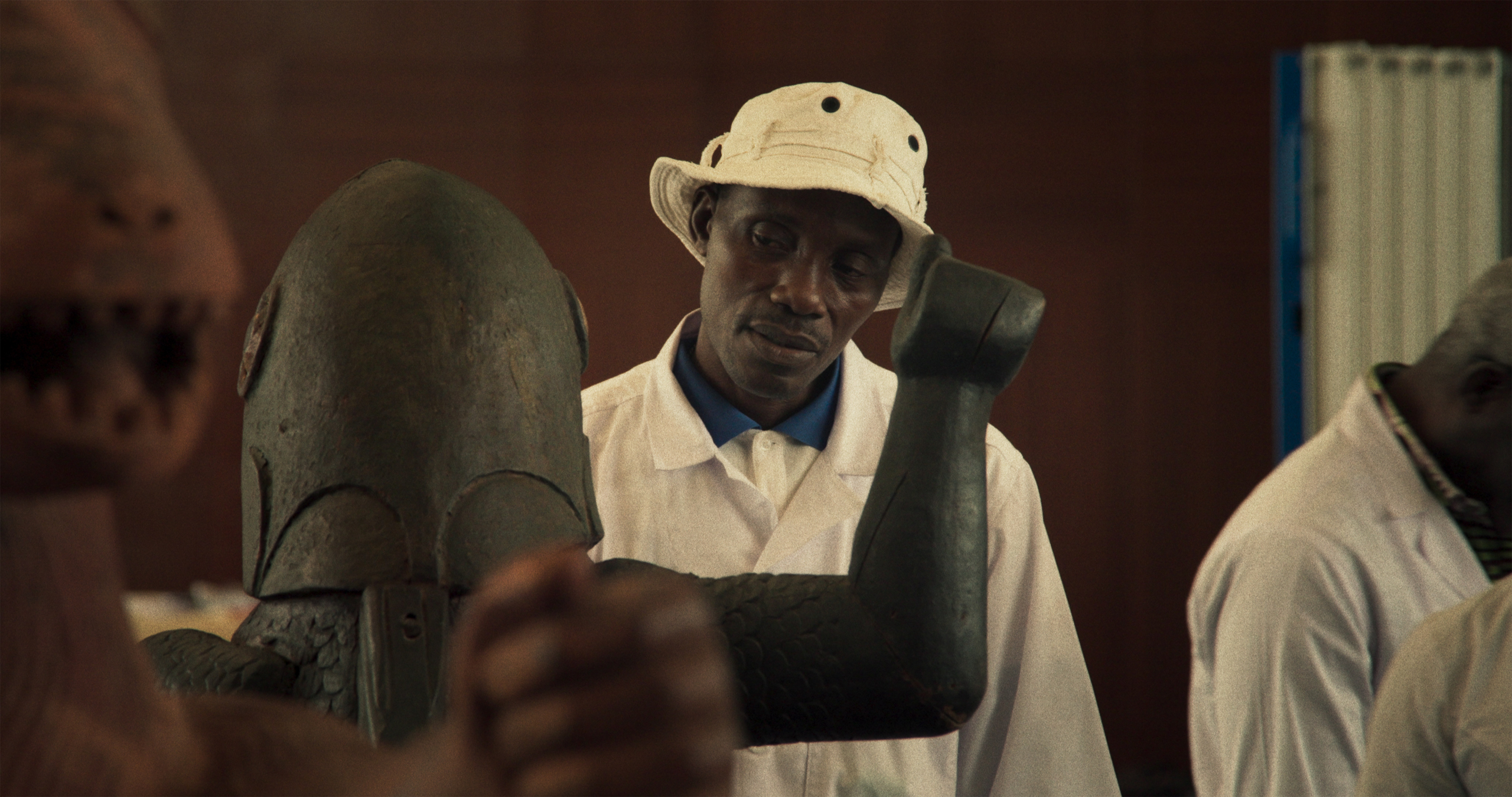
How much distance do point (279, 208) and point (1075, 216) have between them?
224 centimetres

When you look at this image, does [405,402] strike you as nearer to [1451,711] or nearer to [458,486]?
[458,486]

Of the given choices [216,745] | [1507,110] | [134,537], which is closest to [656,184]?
[216,745]

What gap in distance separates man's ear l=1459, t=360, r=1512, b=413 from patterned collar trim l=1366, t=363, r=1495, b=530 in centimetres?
10

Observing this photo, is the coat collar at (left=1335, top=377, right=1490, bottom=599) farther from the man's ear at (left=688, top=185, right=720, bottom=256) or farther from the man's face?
the man's ear at (left=688, top=185, right=720, bottom=256)

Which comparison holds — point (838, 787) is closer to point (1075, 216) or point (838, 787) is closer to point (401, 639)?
point (401, 639)

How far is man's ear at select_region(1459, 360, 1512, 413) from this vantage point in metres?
1.83

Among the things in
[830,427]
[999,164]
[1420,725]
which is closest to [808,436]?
[830,427]

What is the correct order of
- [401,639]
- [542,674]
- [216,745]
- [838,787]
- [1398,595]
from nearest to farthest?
[542,674]
[216,745]
[401,639]
[838,787]
[1398,595]

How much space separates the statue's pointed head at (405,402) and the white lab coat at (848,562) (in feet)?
2.99

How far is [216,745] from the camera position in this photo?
0.63 m

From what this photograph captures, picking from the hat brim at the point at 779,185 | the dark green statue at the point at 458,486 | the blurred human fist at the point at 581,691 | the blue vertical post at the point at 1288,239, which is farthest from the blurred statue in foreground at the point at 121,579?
the blue vertical post at the point at 1288,239

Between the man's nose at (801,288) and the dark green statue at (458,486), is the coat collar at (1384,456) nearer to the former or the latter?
the man's nose at (801,288)

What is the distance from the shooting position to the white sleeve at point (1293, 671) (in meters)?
1.81

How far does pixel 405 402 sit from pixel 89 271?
0.29 m
